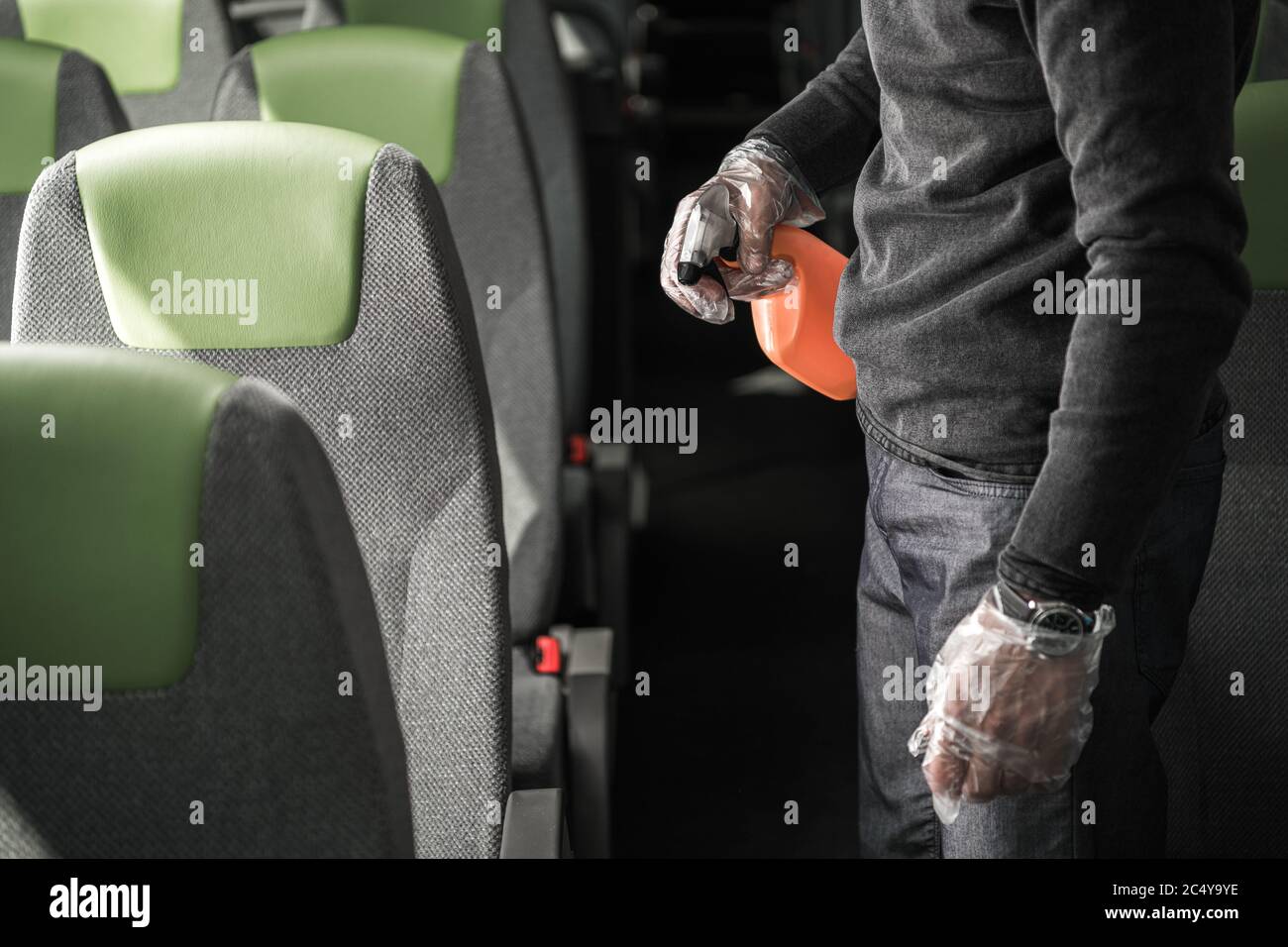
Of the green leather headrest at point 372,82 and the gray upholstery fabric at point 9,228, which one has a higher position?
the green leather headrest at point 372,82

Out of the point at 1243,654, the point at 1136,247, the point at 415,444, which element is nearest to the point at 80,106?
the point at 415,444

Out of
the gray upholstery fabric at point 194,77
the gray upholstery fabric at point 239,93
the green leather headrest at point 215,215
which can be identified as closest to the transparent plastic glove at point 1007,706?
the green leather headrest at point 215,215

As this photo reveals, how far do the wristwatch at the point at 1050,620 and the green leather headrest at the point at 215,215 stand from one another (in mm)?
585

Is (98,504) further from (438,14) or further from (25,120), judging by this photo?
(438,14)

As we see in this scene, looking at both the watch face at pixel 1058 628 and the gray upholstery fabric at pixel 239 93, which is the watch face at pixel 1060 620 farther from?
the gray upholstery fabric at pixel 239 93

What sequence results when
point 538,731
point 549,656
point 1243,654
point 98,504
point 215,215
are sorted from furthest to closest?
point 549,656, point 538,731, point 1243,654, point 215,215, point 98,504

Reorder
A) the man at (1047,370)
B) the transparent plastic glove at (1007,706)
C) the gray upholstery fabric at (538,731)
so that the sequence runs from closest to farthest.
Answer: the man at (1047,370)
the transparent plastic glove at (1007,706)
the gray upholstery fabric at (538,731)

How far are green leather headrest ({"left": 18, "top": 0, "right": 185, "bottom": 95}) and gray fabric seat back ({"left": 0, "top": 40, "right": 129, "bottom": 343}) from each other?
0.84 meters

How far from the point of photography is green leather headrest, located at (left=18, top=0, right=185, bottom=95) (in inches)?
91.3

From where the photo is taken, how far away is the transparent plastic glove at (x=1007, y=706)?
2.83ft

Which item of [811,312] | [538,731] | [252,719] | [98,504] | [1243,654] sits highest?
[811,312]

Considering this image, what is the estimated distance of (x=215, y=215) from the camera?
1.07m

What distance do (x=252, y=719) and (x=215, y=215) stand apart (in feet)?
1.73

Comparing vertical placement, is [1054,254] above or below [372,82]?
below
